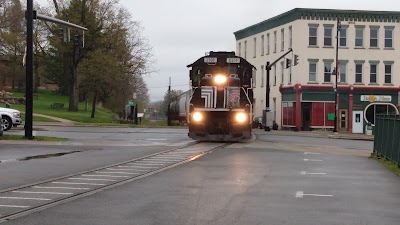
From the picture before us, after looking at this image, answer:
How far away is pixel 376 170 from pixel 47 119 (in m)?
37.8

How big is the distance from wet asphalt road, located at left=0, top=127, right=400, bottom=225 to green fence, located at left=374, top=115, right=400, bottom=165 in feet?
5.08

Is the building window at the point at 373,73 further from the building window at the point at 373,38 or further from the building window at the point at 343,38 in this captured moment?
→ the building window at the point at 343,38

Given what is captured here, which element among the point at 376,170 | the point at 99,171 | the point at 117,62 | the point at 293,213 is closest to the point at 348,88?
the point at 117,62

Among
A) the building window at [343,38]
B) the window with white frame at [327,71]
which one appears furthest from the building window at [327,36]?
the window with white frame at [327,71]

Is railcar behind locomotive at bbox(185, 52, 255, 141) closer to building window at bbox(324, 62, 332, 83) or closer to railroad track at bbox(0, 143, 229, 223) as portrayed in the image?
railroad track at bbox(0, 143, 229, 223)

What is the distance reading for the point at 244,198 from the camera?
1027 cm

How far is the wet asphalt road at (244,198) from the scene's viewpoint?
27.6 feet

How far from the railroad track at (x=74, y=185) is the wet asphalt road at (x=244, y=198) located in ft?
1.15

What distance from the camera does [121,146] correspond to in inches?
913

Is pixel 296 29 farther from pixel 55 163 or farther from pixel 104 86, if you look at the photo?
pixel 55 163

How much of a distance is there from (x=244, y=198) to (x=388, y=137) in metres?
10.3

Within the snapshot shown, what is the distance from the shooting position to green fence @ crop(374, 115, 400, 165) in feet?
56.1

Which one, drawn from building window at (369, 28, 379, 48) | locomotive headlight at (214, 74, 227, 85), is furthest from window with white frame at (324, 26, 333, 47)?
locomotive headlight at (214, 74, 227, 85)

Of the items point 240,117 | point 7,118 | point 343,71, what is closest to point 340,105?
point 343,71
